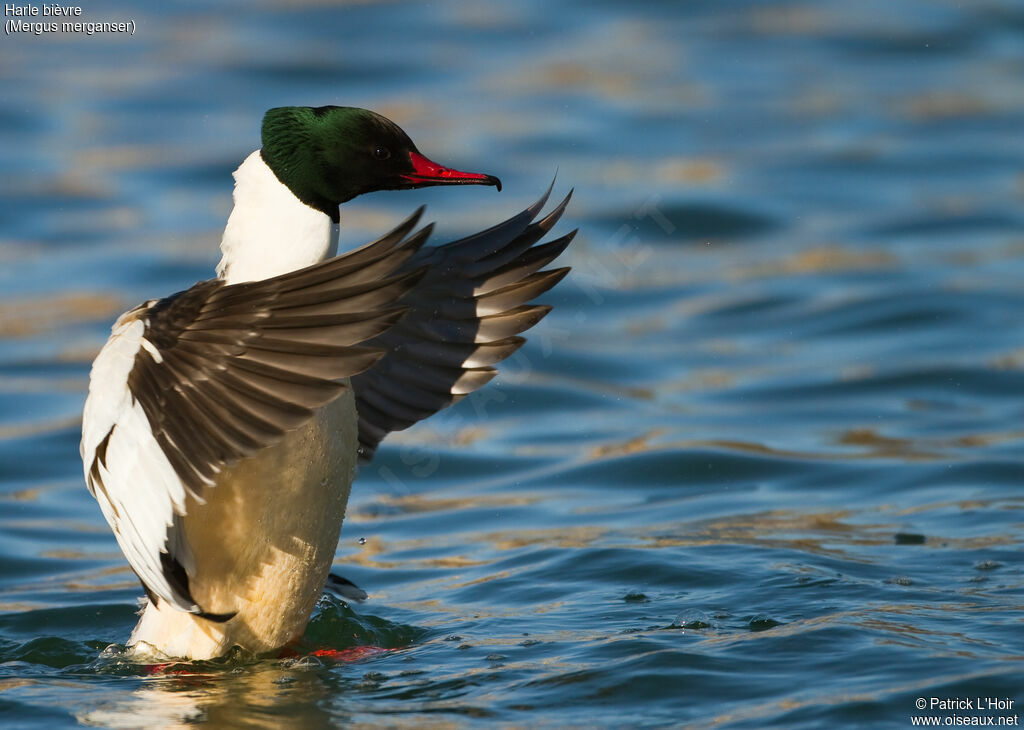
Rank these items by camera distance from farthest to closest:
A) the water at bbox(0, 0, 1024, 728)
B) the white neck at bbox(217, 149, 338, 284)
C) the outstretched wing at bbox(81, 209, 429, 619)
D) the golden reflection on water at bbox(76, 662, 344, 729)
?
1. the water at bbox(0, 0, 1024, 728)
2. the white neck at bbox(217, 149, 338, 284)
3. the golden reflection on water at bbox(76, 662, 344, 729)
4. the outstretched wing at bbox(81, 209, 429, 619)

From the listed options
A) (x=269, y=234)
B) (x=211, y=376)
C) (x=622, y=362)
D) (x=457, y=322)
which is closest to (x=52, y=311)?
(x=622, y=362)

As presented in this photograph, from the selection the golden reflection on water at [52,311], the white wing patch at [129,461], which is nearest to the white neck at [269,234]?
the white wing patch at [129,461]

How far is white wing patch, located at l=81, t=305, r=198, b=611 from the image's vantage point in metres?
4.73

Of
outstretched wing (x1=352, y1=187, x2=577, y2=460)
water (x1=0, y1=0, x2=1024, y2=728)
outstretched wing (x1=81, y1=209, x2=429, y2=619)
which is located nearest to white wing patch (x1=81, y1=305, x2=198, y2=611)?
outstretched wing (x1=81, y1=209, x2=429, y2=619)

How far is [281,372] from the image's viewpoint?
14.6 feet

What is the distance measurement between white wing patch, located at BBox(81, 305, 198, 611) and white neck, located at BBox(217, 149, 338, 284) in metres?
0.37

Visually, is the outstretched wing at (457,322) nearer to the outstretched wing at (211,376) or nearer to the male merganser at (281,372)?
the male merganser at (281,372)

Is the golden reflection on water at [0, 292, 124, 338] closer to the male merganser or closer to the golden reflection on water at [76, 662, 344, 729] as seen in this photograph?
the male merganser

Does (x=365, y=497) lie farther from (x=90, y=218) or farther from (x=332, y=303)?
(x=90, y=218)

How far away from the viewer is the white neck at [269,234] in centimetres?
511

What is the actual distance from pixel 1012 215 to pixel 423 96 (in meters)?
5.41

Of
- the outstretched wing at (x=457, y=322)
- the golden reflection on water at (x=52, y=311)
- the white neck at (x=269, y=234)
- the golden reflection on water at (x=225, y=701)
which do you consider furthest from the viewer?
the golden reflection on water at (x=52, y=311)

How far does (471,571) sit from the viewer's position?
689 cm

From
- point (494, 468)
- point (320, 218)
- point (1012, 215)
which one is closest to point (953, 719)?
point (320, 218)
